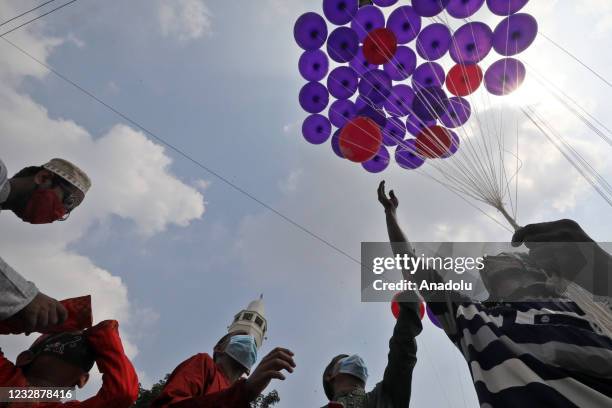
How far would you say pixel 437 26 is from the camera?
241 inches

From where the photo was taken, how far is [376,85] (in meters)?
6.62

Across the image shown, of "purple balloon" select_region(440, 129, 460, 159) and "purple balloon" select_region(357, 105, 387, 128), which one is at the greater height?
"purple balloon" select_region(357, 105, 387, 128)

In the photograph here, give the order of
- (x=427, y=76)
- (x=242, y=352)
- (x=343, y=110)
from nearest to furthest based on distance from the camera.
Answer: (x=242, y=352), (x=427, y=76), (x=343, y=110)

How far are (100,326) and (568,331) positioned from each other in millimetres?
2738

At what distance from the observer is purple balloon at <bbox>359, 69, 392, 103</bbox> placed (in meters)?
6.58

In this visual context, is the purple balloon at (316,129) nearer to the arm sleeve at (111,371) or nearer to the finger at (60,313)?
the arm sleeve at (111,371)

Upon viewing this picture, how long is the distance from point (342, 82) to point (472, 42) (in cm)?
219

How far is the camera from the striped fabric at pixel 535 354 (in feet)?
5.17

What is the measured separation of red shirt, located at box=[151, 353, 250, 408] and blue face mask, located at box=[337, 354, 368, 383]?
3.37ft

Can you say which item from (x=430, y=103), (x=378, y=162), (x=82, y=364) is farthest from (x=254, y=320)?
(x=82, y=364)

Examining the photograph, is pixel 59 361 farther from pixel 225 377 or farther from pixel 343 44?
pixel 343 44

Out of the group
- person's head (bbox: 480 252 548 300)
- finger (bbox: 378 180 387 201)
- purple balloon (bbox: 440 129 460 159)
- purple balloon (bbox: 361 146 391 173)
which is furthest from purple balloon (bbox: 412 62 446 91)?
person's head (bbox: 480 252 548 300)

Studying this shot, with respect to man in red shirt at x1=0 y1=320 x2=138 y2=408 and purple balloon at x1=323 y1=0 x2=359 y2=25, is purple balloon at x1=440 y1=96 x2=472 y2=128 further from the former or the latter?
man in red shirt at x1=0 y1=320 x2=138 y2=408

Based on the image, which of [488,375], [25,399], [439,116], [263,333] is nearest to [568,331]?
[488,375]
